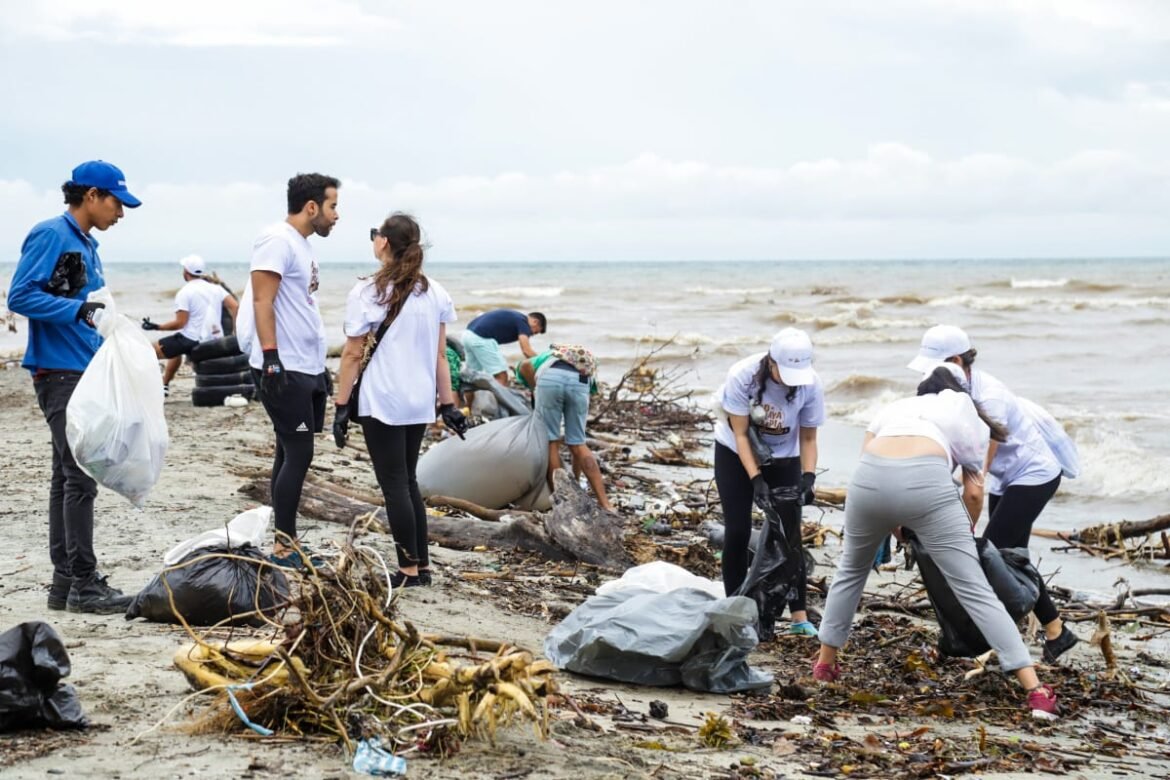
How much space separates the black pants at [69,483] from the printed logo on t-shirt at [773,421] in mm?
2845

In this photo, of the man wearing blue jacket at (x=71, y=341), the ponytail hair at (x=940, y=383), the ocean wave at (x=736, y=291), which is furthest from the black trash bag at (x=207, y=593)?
the ocean wave at (x=736, y=291)

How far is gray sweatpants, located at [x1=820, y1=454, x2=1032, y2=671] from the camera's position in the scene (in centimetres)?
459

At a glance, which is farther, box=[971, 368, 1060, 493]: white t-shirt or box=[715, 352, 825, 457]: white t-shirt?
box=[971, 368, 1060, 493]: white t-shirt

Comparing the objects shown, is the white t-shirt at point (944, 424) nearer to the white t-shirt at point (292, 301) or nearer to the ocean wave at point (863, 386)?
the white t-shirt at point (292, 301)

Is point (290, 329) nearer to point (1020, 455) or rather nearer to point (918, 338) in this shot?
point (1020, 455)

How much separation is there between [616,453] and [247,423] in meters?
3.31

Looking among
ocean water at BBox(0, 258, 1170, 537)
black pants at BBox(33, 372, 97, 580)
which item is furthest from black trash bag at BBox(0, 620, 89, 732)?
ocean water at BBox(0, 258, 1170, 537)

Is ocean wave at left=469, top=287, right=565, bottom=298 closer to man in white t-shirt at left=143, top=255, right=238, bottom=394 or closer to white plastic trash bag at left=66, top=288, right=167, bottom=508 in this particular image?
man in white t-shirt at left=143, top=255, right=238, bottom=394

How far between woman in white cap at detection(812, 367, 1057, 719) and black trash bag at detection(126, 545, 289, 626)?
2180mm

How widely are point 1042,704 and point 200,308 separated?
932 centimetres

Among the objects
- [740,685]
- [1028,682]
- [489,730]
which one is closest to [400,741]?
[489,730]

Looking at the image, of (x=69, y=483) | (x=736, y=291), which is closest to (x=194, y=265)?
(x=69, y=483)

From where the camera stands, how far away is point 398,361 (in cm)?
543

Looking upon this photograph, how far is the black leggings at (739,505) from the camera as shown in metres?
5.80
